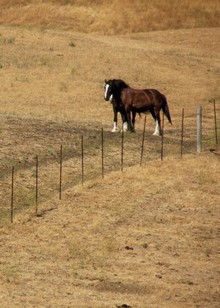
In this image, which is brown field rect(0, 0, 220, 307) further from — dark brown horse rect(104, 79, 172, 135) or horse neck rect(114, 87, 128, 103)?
horse neck rect(114, 87, 128, 103)

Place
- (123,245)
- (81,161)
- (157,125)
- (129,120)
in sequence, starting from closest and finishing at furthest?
(123,245) < (81,161) < (157,125) < (129,120)

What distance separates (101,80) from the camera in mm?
Answer: 58188

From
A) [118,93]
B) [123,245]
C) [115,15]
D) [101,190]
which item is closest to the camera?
[123,245]

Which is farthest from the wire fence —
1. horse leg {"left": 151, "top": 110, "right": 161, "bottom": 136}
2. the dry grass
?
the dry grass

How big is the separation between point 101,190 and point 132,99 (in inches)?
397

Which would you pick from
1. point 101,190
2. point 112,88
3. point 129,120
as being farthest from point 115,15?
point 101,190

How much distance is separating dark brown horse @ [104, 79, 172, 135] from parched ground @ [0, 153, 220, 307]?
7.17m

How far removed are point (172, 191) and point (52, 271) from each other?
7935 mm

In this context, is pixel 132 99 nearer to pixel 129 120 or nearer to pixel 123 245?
pixel 129 120

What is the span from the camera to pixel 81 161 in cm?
3659

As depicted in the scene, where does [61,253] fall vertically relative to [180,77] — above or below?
above

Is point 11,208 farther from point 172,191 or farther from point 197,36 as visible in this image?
point 197,36

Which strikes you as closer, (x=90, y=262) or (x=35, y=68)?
(x=90, y=262)

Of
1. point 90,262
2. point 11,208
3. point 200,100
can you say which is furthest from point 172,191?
point 200,100
